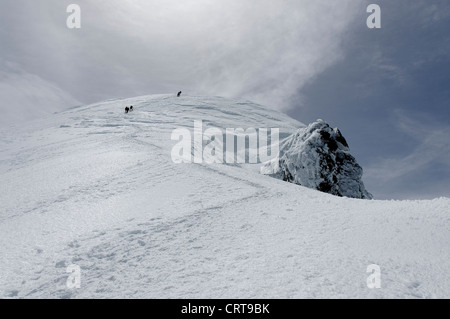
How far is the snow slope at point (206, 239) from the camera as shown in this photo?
15.6 ft

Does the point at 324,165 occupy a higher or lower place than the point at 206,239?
higher

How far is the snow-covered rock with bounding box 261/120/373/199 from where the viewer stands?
21.2 m

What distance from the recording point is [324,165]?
70.6 ft

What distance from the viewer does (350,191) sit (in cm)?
2142

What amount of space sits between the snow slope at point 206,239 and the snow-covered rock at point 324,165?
38.1 feet

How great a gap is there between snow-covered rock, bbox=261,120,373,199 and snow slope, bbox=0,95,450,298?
11607mm

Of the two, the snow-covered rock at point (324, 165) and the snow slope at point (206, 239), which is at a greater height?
the snow-covered rock at point (324, 165)

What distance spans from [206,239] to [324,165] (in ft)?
56.1

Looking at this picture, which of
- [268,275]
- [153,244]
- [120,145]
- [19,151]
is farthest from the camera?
[19,151]

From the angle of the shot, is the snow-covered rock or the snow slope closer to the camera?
the snow slope

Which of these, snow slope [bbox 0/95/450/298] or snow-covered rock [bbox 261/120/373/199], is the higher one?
snow-covered rock [bbox 261/120/373/199]

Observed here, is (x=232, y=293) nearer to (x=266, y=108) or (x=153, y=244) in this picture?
(x=153, y=244)

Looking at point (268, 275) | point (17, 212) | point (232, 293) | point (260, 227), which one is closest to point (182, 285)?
point (232, 293)

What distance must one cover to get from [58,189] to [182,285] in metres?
7.30
